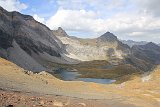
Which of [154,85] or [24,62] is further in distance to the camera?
[24,62]

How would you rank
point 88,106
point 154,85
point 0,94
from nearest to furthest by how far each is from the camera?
point 0,94 < point 88,106 < point 154,85

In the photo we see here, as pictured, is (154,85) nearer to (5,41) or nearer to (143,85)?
(143,85)

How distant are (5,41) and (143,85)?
442ft

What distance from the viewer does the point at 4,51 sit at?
189250 millimetres

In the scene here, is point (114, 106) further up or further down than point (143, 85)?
further down

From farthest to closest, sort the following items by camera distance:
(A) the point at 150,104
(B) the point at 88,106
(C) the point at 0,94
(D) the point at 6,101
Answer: (A) the point at 150,104, (B) the point at 88,106, (C) the point at 0,94, (D) the point at 6,101

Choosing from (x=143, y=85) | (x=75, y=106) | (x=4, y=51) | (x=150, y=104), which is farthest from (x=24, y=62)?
(x=75, y=106)

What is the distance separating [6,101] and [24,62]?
172665mm

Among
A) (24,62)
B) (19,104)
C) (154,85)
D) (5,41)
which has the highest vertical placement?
(5,41)

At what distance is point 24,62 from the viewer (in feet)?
651

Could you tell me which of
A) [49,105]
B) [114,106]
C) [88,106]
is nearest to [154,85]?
[114,106]

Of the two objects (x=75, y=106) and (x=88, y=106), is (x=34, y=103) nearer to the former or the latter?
(x=75, y=106)

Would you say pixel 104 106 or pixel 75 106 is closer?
pixel 75 106

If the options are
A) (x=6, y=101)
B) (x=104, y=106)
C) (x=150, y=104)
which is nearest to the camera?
(x=6, y=101)
